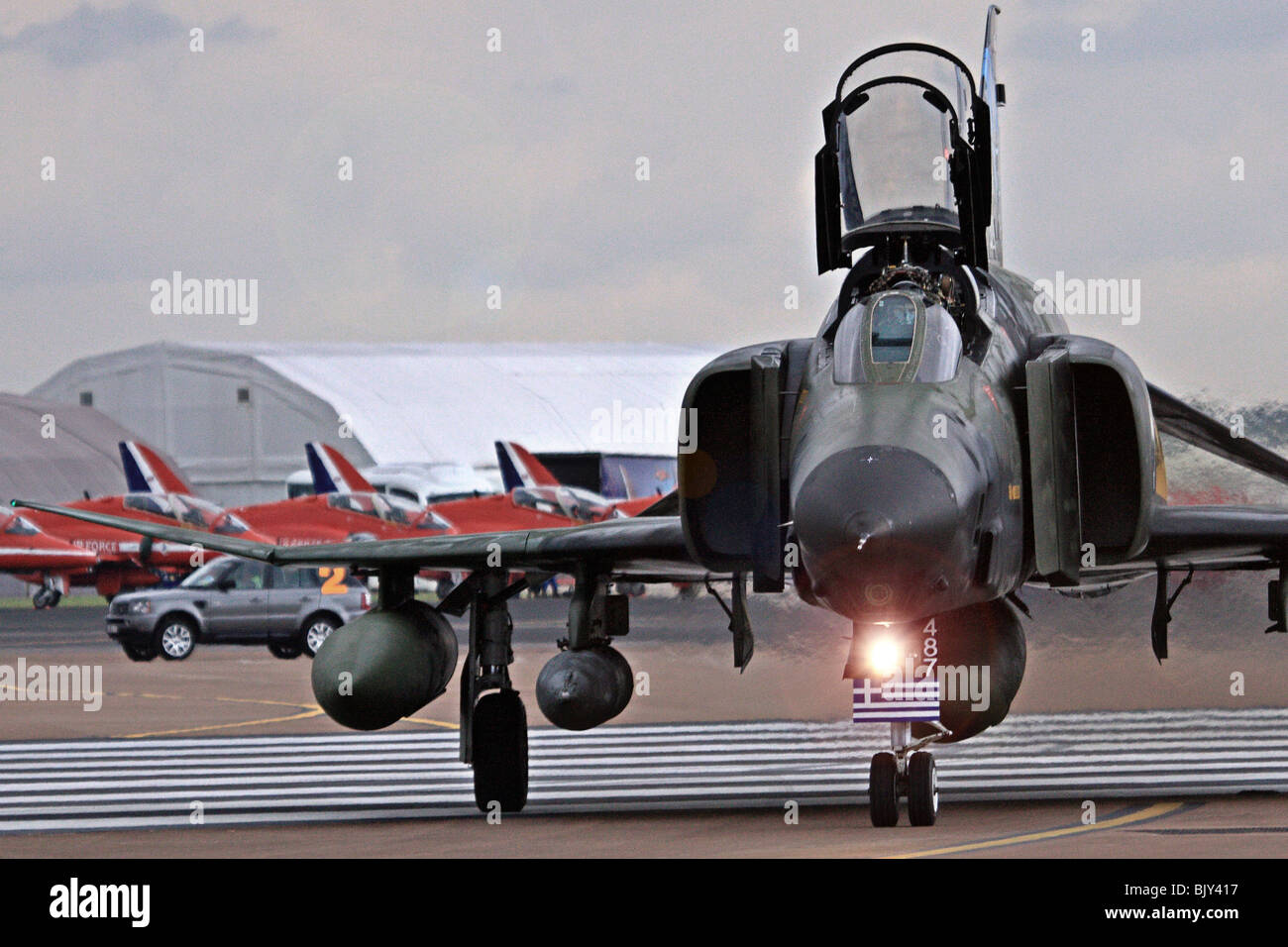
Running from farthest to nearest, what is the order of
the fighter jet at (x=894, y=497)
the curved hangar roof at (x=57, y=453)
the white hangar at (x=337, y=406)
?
1. the white hangar at (x=337, y=406)
2. the curved hangar roof at (x=57, y=453)
3. the fighter jet at (x=894, y=497)

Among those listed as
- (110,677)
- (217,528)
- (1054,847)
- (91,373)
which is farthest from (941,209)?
(91,373)

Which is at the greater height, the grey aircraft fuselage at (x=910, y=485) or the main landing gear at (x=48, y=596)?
the grey aircraft fuselage at (x=910, y=485)

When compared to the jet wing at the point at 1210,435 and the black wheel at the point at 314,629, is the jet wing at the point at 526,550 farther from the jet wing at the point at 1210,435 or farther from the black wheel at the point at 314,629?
the black wheel at the point at 314,629

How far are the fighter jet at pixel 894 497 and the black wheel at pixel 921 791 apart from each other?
0.05ft

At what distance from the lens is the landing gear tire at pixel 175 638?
3462cm

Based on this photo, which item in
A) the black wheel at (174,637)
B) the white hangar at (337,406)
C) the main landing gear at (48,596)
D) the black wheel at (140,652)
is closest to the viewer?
the black wheel at (174,637)

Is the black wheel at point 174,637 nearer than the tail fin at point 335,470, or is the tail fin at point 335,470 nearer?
the black wheel at point 174,637

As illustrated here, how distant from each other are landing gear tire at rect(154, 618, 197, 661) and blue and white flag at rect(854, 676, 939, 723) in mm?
23482

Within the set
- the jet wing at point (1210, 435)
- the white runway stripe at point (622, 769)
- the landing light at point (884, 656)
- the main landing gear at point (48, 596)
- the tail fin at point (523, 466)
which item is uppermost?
the tail fin at point (523, 466)

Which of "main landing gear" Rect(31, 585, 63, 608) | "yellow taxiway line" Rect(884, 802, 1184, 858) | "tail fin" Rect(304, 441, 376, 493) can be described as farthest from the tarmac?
"tail fin" Rect(304, 441, 376, 493)

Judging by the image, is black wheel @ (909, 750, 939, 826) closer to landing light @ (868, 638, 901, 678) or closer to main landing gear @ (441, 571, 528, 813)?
landing light @ (868, 638, 901, 678)

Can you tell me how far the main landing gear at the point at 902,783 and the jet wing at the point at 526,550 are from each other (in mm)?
1717

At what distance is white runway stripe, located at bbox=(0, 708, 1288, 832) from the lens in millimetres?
15547

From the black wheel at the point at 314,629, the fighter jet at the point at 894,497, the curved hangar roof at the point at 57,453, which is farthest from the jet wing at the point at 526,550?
the curved hangar roof at the point at 57,453
